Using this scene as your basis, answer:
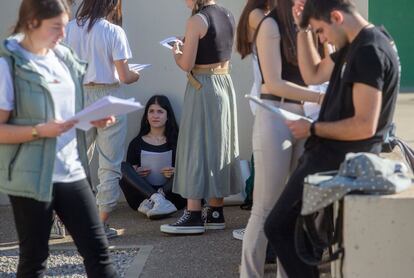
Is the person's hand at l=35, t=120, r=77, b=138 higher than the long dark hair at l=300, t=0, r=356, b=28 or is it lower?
lower

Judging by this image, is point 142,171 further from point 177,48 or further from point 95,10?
point 95,10

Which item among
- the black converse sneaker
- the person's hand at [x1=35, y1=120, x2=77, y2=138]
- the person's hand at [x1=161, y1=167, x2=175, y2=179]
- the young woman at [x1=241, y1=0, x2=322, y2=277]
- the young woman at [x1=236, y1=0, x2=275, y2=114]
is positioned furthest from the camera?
the person's hand at [x1=161, y1=167, x2=175, y2=179]

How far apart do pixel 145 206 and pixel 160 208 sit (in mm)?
158

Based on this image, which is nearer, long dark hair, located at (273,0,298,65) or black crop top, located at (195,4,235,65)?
long dark hair, located at (273,0,298,65)

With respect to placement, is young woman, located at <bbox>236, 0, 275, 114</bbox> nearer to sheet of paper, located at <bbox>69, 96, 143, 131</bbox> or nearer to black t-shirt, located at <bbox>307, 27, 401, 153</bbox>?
black t-shirt, located at <bbox>307, 27, 401, 153</bbox>

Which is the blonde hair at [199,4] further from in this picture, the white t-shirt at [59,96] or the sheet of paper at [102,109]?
the sheet of paper at [102,109]

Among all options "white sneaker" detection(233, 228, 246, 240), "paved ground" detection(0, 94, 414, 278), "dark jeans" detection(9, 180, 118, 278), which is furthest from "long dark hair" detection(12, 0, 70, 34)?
"white sneaker" detection(233, 228, 246, 240)

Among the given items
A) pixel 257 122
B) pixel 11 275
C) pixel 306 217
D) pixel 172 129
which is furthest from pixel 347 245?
pixel 172 129

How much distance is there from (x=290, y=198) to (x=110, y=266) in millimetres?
914

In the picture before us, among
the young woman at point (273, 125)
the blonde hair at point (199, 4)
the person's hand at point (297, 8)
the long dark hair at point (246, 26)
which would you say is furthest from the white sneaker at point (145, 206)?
the person's hand at point (297, 8)

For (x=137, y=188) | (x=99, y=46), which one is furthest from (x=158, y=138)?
(x=99, y=46)

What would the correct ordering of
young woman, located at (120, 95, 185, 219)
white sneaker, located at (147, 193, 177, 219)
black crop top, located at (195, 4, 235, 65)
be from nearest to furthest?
1. black crop top, located at (195, 4, 235, 65)
2. white sneaker, located at (147, 193, 177, 219)
3. young woman, located at (120, 95, 185, 219)

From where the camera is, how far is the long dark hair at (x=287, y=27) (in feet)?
15.0

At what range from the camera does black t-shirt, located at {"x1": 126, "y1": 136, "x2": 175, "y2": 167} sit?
7.12 m
